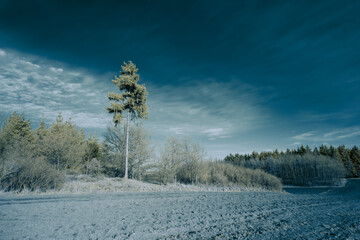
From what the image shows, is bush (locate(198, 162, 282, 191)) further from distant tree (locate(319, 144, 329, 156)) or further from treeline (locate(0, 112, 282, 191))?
distant tree (locate(319, 144, 329, 156))

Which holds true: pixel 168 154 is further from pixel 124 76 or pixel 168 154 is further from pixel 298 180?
pixel 298 180

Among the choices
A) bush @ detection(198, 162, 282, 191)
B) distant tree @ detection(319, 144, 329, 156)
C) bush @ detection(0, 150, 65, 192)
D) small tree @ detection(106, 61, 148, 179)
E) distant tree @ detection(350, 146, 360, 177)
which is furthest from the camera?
distant tree @ detection(319, 144, 329, 156)

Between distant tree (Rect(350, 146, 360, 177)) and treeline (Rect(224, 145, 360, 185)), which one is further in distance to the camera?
distant tree (Rect(350, 146, 360, 177))

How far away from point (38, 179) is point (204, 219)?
13.3m

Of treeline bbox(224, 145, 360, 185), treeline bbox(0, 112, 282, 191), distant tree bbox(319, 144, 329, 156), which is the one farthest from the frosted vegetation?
distant tree bbox(319, 144, 329, 156)

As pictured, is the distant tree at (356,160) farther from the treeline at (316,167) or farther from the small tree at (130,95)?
the small tree at (130,95)

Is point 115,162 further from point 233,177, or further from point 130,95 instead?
point 233,177

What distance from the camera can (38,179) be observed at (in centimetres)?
1248

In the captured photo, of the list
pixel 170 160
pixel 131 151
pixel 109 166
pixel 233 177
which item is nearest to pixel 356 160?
pixel 233 177

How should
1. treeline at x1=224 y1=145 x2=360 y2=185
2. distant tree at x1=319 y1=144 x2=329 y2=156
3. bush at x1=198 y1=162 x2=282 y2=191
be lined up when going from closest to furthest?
1. bush at x1=198 y1=162 x2=282 y2=191
2. treeline at x1=224 y1=145 x2=360 y2=185
3. distant tree at x1=319 y1=144 x2=329 y2=156

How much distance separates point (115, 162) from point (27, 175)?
10.3m

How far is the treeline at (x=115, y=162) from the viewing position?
1272 centimetres

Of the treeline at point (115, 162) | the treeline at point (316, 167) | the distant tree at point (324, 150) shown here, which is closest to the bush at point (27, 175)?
the treeline at point (115, 162)

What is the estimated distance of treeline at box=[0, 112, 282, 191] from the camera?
41.7 feet
